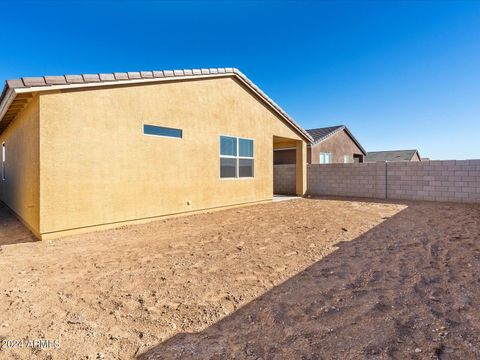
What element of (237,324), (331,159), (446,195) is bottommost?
(237,324)

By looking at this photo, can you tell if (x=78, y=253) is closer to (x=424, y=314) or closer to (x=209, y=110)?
(x=424, y=314)

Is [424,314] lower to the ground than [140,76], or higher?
lower

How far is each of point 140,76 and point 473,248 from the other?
830 centimetres

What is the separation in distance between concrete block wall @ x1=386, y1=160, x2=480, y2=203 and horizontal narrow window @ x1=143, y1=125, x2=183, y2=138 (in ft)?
33.0

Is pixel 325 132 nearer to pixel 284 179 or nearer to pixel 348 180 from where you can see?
pixel 284 179

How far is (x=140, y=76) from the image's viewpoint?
6613 mm

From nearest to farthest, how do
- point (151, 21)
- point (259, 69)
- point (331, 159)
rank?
1. point (151, 21)
2. point (259, 69)
3. point (331, 159)

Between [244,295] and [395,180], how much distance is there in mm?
11536

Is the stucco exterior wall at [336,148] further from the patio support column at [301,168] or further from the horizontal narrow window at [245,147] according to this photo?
the horizontal narrow window at [245,147]

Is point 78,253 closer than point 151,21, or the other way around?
point 78,253

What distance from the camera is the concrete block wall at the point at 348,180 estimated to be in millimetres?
12328

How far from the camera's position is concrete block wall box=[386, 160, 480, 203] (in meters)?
9.99

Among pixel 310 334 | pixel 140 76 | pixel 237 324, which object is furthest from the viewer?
pixel 140 76

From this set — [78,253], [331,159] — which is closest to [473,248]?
[78,253]
